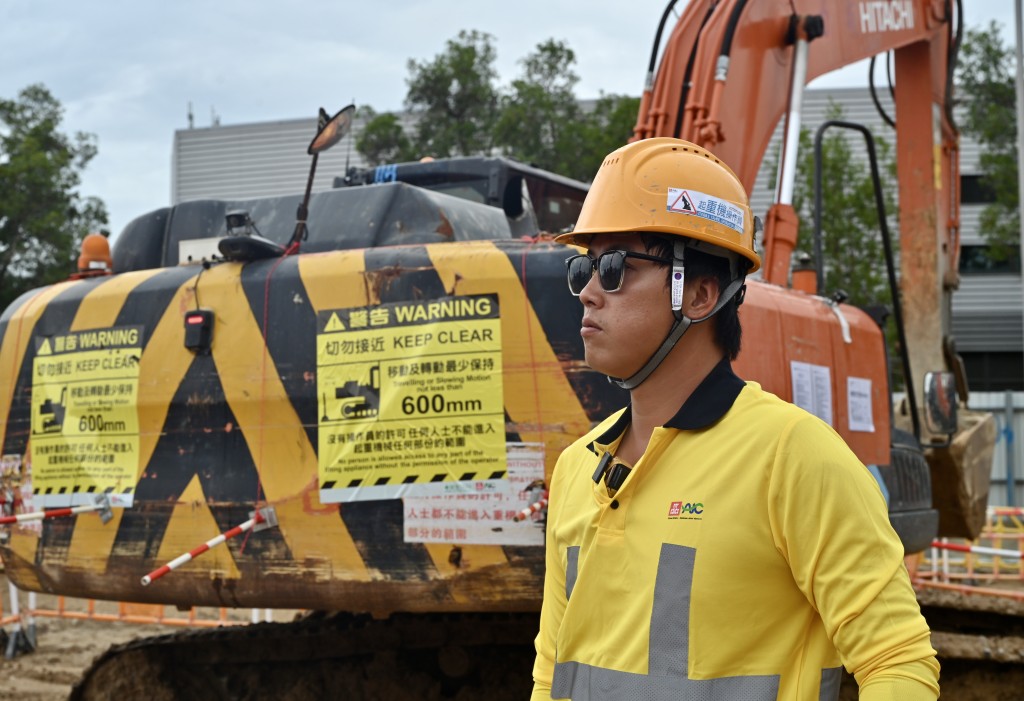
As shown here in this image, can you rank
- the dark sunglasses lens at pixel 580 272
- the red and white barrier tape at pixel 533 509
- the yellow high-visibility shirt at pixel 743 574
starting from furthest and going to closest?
the red and white barrier tape at pixel 533 509 → the dark sunglasses lens at pixel 580 272 → the yellow high-visibility shirt at pixel 743 574

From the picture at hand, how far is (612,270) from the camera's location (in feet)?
6.99

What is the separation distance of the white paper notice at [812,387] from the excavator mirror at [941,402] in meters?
1.53

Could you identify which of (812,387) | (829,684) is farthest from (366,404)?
(829,684)

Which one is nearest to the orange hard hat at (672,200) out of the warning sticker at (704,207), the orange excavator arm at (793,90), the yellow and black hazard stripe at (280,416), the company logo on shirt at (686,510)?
the warning sticker at (704,207)

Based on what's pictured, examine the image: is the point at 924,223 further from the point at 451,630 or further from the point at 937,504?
the point at 451,630

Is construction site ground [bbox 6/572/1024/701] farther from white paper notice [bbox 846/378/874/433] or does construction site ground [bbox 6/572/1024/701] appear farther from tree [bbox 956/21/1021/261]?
tree [bbox 956/21/1021/261]

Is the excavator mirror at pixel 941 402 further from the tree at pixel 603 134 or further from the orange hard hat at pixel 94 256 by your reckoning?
the tree at pixel 603 134

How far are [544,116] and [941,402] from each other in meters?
17.6

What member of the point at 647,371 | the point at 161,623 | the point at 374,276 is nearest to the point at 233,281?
the point at 374,276

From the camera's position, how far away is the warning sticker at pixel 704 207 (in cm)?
214

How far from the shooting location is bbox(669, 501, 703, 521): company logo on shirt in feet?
6.18

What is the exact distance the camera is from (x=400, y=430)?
416 cm

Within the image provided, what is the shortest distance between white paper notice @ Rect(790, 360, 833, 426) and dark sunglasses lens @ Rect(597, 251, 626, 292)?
258cm

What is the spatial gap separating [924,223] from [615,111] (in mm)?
15967
